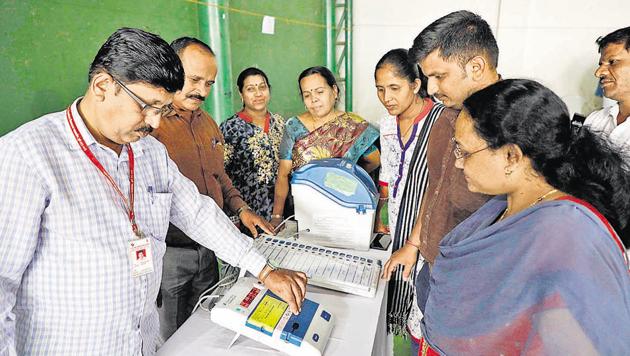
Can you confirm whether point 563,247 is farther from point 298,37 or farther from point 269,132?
point 298,37

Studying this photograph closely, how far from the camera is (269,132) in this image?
2119 millimetres

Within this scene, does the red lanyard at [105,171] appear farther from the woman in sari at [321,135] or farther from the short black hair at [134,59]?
the woman in sari at [321,135]

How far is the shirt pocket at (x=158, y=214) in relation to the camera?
950 mm

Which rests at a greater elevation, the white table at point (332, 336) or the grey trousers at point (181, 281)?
the white table at point (332, 336)

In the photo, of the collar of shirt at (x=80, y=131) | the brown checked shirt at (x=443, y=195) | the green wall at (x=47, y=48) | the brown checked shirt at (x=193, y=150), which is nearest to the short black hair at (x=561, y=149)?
the brown checked shirt at (x=443, y=195)

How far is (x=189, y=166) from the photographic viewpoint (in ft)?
4.82

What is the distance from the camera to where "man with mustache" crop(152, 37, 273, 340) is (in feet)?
4.68

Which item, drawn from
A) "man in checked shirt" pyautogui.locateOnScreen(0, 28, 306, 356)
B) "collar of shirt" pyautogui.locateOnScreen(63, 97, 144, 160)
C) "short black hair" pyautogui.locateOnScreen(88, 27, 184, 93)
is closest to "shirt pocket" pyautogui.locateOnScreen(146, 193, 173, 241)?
"man in checked shirt" pyautogui.locateOnScreen(0, 28, 306, 356)

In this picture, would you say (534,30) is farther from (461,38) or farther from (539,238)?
(539,238)

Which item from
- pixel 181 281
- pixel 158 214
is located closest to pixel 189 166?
pixel 181 281

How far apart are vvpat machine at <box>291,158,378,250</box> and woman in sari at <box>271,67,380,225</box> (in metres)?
0.47

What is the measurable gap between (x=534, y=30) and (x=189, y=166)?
3889 millimetres

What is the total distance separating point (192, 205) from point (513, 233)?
0.79 m

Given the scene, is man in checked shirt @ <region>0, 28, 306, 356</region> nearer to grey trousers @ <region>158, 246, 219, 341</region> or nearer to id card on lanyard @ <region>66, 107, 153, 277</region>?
id card on lanyard @ <region>66, 107, 153, 277</region>
